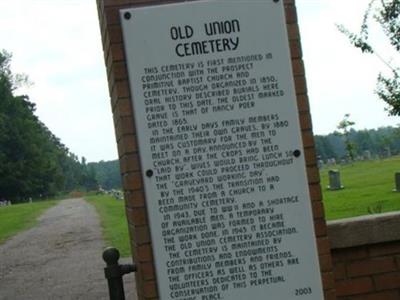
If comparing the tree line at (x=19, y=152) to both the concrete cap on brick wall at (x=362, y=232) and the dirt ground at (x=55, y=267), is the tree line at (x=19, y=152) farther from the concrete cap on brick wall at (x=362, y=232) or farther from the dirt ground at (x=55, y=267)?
the concrete cap on brick wall at (x=362, y=232)

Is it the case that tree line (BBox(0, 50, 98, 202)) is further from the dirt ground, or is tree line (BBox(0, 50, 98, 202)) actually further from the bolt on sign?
the bolt on sign

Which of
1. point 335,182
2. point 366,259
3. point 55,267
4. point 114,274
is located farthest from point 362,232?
point 335,182

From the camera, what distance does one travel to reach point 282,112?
11.1 feet

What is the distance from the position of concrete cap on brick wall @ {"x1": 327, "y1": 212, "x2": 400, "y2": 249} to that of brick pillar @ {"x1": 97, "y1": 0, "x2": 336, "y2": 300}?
0.90 meters

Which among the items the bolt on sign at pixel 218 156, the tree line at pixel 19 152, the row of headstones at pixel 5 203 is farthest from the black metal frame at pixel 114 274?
the tree line at pixel 19 152

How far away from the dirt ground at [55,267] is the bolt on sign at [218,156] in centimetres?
653

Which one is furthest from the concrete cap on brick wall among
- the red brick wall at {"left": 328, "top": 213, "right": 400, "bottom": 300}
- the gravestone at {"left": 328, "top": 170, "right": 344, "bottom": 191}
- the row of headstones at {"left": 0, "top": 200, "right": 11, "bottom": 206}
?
the row of headstones at {"left": 0, "top": 200, "right": 11, "bottom": 206}

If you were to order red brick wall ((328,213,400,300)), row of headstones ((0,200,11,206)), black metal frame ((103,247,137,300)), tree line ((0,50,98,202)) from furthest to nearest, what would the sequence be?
1. tree line ((0,50,98,202))
2. row of headstones ((0,200,11,206))
3. red brick wall ((328,213,400,300))
4. black metal frame ((103,247,137,300))

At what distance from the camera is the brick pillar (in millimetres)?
3342

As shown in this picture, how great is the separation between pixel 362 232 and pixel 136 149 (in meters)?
1.72

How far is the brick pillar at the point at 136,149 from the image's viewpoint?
3342 mm

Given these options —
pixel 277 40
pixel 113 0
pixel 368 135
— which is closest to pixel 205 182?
pixel 277 40

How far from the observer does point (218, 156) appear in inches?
131

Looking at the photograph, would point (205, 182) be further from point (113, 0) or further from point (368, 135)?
point (368, 135)
